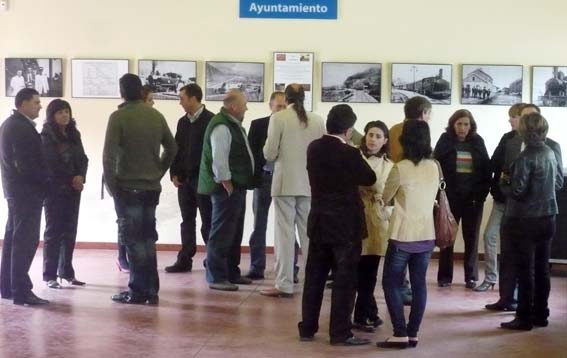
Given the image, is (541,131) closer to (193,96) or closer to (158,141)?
(158,141)

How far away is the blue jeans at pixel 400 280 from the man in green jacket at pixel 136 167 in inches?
75.0

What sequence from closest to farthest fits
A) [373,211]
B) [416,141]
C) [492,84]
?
[416,141], [373,211], [492,84]

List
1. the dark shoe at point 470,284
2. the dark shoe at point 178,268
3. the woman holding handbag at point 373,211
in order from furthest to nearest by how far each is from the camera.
Result: 1. the dark shoe at point 178,268
2. the dark shoe at point 470,284
3. the woman holding handbag at point 373,211

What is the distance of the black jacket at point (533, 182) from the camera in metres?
4.94

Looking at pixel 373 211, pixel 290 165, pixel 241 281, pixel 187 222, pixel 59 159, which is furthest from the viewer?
pixel 187 222

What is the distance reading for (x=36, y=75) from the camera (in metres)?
8.37

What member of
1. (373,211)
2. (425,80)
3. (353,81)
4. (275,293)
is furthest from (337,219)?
(425,80)

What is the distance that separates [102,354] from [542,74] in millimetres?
5659

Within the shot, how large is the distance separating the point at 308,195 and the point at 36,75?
4022mm

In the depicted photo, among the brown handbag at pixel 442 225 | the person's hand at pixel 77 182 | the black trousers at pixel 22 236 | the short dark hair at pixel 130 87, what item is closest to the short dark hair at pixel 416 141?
the brown handbag at pixel 442 225

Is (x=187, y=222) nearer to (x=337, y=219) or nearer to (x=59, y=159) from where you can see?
(x=59, y=159)

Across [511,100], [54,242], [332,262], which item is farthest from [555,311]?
[54,242]

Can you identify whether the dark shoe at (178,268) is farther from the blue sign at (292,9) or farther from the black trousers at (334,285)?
the blue sign at (292,9)

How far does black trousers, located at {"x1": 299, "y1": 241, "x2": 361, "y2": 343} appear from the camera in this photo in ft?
14.9
